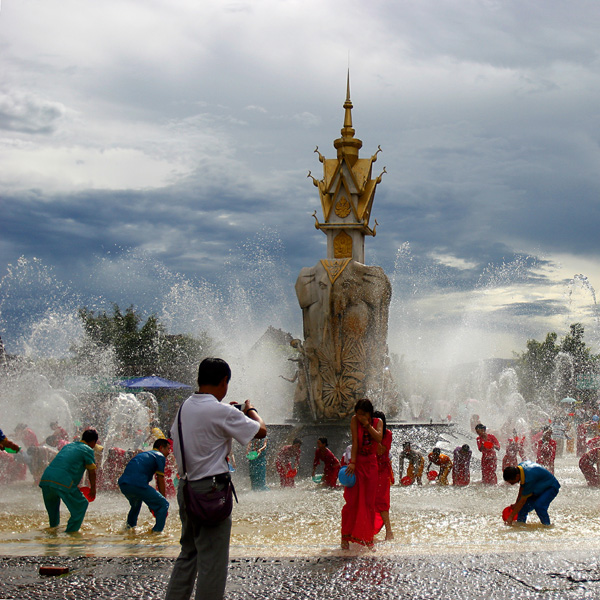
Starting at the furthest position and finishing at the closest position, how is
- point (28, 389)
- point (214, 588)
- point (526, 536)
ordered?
1. point (28, 389)
2. point (526, 536)
3. point (214, 588)

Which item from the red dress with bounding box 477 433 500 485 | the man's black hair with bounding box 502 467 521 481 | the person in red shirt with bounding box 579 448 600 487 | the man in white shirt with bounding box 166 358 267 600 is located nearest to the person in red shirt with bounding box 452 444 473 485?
the red dress with bounding box 477 433 500 485

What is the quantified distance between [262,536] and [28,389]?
19911 mm

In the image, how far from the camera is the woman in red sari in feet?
21.1

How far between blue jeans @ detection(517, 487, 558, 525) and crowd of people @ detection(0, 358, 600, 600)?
0.01 meters

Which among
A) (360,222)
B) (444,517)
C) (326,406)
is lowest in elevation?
(444,517)

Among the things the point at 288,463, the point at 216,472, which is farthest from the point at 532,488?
the point at 288,463

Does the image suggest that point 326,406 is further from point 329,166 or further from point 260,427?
point 260,427

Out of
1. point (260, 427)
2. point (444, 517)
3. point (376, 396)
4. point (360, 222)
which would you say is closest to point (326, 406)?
point (376, 396)

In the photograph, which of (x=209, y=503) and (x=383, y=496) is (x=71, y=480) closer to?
(x=383, y=496)

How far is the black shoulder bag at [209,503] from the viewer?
4004 millimetres

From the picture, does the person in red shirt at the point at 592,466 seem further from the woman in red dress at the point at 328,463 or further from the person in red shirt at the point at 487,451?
the woman in red dress at the point at 328,463

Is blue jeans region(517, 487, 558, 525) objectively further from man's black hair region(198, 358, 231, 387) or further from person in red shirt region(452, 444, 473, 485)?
man's black hair region(198, 358, 231, 387)

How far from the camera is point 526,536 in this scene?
7.02 m

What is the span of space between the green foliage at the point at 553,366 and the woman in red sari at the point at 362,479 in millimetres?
43309
